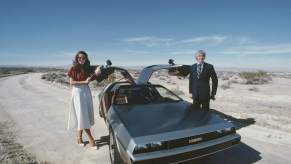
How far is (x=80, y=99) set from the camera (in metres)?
5.04

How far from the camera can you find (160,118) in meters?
3.93

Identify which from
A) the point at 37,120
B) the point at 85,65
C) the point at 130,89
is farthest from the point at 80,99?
the point at 37,120

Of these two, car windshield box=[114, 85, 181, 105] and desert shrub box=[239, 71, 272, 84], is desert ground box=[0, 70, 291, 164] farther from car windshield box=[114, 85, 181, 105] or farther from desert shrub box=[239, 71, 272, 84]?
desert shrub box=[239, 71, 272, 84]

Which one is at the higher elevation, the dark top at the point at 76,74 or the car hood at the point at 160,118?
the dark top at the point at 76,74

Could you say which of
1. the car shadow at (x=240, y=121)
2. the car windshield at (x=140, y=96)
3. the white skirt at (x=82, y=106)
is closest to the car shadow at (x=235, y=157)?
the car windshield at (x=140, y=96)

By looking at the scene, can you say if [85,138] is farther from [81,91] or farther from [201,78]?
[201,78]

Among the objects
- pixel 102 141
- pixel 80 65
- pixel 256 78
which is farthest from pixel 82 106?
pixel 256 78

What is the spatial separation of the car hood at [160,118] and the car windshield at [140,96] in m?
0.33

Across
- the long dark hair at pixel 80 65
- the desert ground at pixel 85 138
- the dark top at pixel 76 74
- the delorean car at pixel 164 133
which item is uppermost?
the long dark hair at pixel 80 65

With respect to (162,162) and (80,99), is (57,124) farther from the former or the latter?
(162,162)

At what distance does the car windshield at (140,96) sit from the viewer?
16.6 ft

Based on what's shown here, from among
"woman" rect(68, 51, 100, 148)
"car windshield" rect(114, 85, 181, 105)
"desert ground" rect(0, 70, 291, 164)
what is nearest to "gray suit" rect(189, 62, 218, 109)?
"car windshield" rect(114, 85, 181, 105)

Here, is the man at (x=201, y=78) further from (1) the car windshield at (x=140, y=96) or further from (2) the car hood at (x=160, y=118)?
(2) the car hood at (x=160, y=118)

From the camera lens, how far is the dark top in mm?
4960
